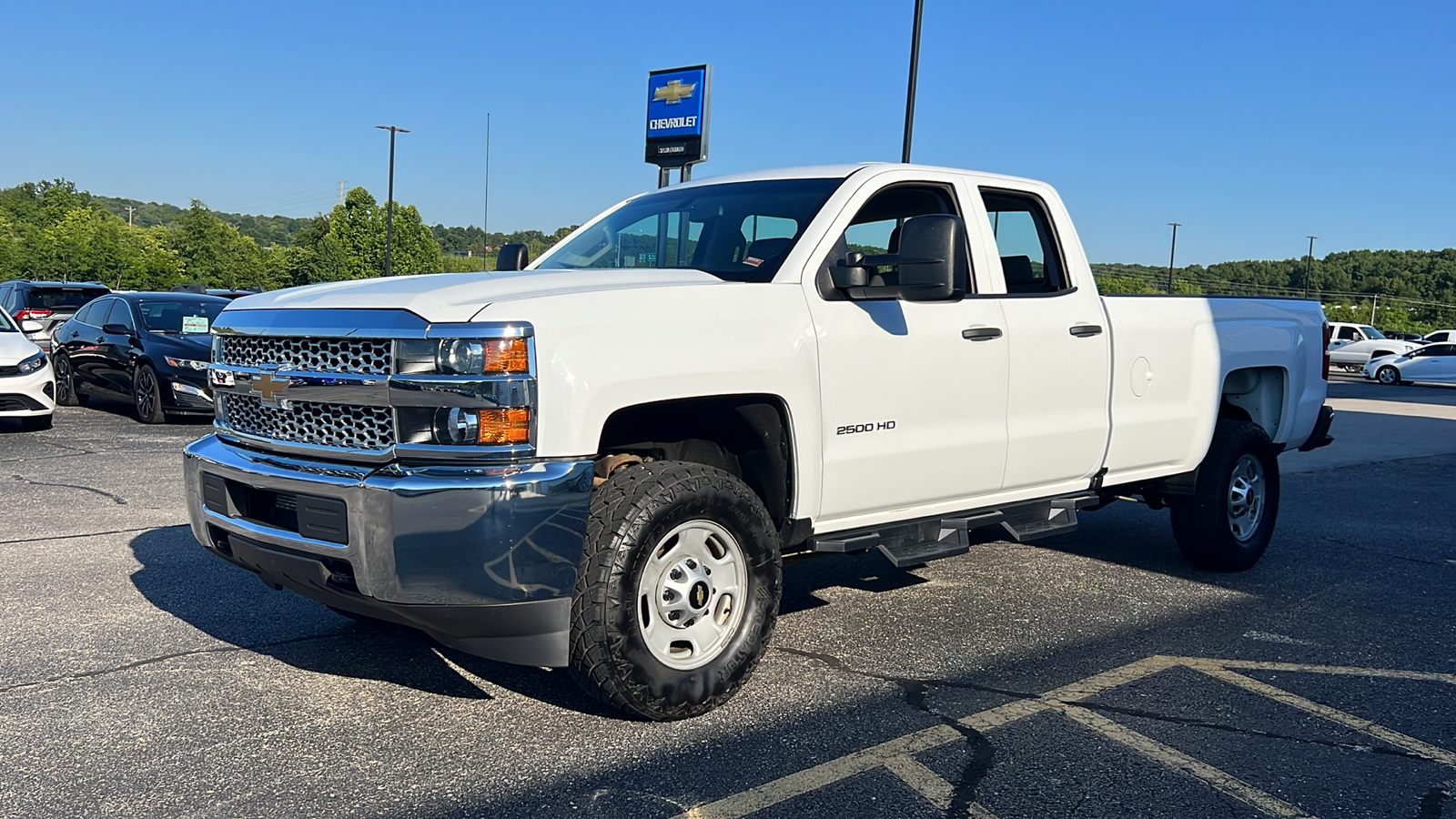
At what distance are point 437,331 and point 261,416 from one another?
3.10 feet

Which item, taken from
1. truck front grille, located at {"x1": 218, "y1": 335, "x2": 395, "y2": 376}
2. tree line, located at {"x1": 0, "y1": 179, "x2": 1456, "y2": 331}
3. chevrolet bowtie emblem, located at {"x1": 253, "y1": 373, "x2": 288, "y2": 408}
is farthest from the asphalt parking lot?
tree line, located at {"x1": 0, "y1": 179, "x2": 1456, "y2": 331}

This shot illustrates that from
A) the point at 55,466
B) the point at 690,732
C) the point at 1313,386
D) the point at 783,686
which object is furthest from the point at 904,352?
the point at 55,466

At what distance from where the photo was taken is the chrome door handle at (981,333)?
4762 mm

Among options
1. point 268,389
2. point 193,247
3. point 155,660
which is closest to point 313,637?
point 155,660

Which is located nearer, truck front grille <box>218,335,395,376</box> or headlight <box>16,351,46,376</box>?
truck front grille <box>218,335,395,376</box>

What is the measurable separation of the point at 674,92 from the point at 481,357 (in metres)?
18.7

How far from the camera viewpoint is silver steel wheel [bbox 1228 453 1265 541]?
6465 millimetres

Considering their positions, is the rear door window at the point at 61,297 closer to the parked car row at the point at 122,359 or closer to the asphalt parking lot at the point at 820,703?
the parked car row at the point at 122,359

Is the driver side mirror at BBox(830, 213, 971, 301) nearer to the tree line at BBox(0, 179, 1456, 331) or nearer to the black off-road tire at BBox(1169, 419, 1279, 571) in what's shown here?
the black off-road tire at BBox(1169, 419, 1279, 571)

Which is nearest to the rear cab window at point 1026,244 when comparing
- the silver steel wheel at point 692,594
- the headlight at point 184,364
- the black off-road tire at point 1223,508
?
the black off-road tire at point 1223,508

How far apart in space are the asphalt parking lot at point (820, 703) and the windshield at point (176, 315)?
706 cm

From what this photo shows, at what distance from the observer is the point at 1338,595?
6043 mm

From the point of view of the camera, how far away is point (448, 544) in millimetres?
3328

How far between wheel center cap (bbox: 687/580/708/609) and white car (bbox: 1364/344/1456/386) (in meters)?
37.9
